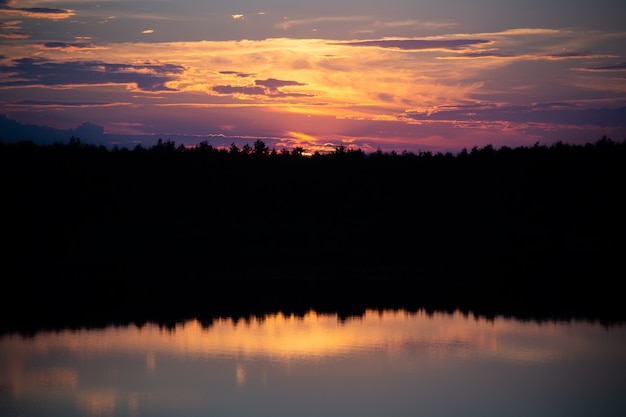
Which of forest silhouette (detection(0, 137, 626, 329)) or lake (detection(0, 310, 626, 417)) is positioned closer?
lake (detection(0, 310, 626, 417))

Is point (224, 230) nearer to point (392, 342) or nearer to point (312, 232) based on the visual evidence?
point (312, 232)

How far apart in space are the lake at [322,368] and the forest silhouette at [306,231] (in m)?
1.72

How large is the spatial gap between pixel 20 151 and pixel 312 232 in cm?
1344

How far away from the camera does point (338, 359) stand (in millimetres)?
13125

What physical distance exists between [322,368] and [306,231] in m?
21.8

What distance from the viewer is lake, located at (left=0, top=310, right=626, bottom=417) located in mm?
10633

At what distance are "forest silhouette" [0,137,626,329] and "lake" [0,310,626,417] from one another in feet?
5.63

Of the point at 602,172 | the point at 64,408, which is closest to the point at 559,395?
the point at 64,408

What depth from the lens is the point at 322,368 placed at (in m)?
12.5

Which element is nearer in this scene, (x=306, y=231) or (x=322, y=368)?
(x=322, y=368)

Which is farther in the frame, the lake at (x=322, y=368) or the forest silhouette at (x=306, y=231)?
the forest silhouette at (x=306, y=231)

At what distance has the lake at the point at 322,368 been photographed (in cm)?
1063

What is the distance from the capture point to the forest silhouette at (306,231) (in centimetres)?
1909

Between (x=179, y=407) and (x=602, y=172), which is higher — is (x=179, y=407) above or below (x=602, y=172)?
below
